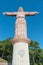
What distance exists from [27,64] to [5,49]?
15740 mm

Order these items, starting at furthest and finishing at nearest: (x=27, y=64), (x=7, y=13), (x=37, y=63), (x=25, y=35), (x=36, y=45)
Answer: (x=36, y=45) → (x=37, y=63) → (x=7, y=13) → (x=25, y=35) → (x=27, y=64)

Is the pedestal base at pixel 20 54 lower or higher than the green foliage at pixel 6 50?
lower

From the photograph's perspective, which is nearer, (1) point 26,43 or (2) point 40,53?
(1) point 26,43

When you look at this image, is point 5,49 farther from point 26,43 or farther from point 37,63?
point 26,43

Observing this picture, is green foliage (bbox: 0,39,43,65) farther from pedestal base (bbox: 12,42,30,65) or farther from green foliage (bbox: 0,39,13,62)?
pedestal base (bbox: 12,42,30,65)

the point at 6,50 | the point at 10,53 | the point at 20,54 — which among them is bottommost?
the point at 20,54

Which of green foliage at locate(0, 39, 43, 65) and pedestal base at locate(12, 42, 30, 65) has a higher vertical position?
green foliage at locate(0, 39, 43, 65)

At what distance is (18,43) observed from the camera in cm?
1380

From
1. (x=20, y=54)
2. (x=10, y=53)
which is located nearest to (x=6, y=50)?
(x=10, y=53)

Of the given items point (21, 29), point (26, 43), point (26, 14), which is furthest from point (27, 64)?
point (26, 14)

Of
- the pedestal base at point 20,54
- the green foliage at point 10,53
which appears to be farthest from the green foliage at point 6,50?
the pedestal base at point 20,54

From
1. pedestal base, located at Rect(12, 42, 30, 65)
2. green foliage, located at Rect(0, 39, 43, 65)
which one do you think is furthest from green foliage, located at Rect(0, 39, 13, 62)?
pedestal base, located at Rect(12, 42, 30, 65)

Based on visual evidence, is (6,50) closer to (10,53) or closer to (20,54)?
(10,53)

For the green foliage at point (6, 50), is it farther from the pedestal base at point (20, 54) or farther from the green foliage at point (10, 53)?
the pedestal base at point (20, 54)
